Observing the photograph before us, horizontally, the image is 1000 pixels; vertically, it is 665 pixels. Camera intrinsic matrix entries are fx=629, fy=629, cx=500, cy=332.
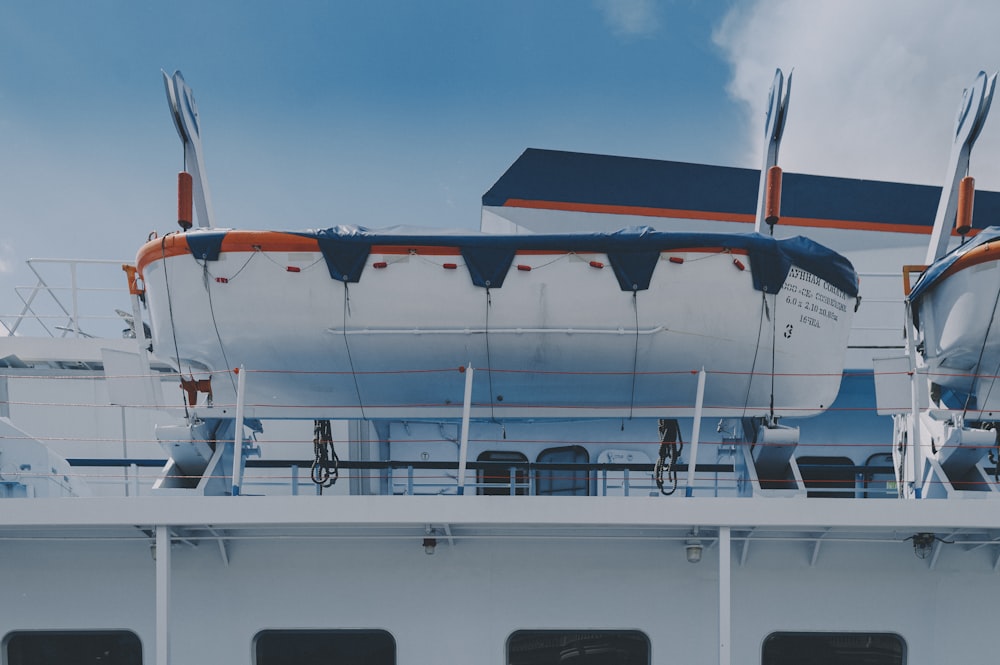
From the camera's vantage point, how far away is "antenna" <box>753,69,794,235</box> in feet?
12.7

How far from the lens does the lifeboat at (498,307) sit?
358cm

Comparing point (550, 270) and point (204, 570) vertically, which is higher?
point (550, 270)

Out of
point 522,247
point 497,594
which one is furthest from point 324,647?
point 522,247

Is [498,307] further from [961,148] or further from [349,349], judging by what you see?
[961,148]

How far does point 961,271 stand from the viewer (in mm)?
3705

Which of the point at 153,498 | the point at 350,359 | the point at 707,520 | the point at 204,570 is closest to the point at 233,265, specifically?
the point at 350,359

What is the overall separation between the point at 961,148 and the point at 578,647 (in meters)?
4.11

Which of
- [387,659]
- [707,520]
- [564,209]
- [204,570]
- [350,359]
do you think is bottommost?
[387,659]

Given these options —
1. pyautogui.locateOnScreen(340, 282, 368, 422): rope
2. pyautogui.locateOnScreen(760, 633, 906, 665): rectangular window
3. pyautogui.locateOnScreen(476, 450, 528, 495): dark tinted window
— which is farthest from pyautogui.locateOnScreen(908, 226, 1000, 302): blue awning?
pyautogui.locateOnScreen(340, 282, 368, 422): rope

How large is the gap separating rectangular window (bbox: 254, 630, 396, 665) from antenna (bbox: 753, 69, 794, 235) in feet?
11.1

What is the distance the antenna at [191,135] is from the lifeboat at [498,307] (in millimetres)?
934

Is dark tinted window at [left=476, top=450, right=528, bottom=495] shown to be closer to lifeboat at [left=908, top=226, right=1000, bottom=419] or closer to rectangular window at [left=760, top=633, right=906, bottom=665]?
rectangular window at [left=760, top=633, right=906, bottom=665]

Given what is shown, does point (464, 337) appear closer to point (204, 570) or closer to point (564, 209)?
point (204, 570)

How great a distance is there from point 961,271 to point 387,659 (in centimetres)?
400
